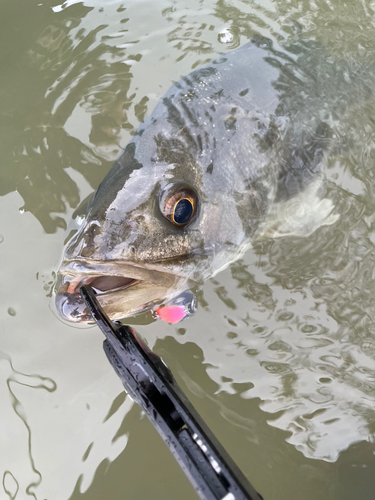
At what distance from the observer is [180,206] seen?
1713mm

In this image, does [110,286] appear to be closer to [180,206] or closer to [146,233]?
[146,233]

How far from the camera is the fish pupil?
1.71m

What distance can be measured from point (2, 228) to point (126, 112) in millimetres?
1164

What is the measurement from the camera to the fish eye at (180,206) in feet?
5.47

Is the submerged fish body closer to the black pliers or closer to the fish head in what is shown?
the fish head

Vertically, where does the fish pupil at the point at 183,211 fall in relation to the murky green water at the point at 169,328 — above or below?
above

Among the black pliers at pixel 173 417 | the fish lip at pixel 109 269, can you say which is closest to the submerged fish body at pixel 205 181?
the fish lip at pixel 109 269

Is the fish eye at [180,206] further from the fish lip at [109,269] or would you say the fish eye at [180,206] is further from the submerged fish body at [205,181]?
the fish lip at [109,269]

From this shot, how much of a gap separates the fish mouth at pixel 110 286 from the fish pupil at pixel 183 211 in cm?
23

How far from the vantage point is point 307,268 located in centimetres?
242

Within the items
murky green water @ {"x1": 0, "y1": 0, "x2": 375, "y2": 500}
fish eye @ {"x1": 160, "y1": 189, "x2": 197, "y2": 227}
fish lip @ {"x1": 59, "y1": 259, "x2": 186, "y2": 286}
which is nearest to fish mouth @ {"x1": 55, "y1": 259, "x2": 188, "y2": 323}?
fish lip @ {"x1": 59, "y1": 259, "x2": 186, "y2": 286}

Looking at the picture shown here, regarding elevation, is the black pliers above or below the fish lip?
below

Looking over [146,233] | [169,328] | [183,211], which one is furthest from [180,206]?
[169,328]

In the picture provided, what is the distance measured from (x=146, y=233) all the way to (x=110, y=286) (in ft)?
0.84
